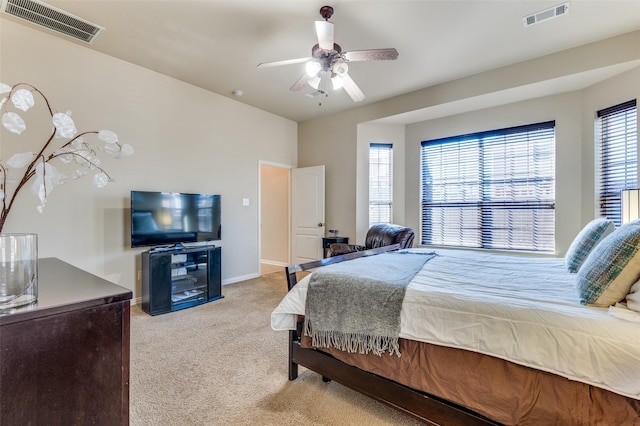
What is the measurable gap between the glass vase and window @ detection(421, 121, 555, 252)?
15.9ft

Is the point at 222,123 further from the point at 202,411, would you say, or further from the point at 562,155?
the point at 562,155

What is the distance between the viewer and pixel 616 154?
3314mm

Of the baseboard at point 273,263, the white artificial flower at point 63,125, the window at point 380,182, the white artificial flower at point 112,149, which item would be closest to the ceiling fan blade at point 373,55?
the white artificial flower at point 112,149

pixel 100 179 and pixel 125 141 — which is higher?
pixel 125 141

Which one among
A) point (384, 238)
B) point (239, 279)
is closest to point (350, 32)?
point (384, 238)

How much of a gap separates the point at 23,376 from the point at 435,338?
60.4 inches

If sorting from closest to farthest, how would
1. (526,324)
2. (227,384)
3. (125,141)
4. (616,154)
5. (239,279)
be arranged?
(526,324)
(227,384)
(616,154)
(125,141)
(239,279)

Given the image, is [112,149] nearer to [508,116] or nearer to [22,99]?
[22,99]

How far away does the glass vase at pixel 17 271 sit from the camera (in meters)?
0.88

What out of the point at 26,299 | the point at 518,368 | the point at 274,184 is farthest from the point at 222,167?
the point at 518,368

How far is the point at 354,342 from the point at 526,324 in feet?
2.76

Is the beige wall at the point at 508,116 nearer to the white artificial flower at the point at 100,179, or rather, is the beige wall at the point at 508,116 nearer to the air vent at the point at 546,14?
the air vent at the point at 546,14

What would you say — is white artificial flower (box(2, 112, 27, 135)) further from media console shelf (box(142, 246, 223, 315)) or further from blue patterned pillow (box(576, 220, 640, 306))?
media console shelf (box(142, 246, 223, 315))

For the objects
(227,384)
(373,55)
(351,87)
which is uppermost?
(373,55)
